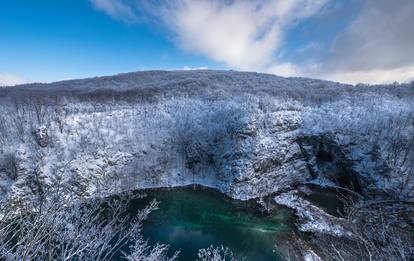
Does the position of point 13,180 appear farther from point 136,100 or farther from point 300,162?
point 300,162

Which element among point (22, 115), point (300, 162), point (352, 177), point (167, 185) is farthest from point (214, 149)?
point (22, 115)

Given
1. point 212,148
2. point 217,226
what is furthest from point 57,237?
point 212,148

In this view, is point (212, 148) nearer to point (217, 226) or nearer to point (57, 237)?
point (217, 226)

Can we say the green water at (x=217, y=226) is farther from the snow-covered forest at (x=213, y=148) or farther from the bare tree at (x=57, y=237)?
the snow-covered forest at (x=213, y=148)

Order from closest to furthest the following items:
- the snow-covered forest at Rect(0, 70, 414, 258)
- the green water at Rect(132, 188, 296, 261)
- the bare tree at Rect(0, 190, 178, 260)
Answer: the bare tree at Rect(0, 190, 178, 260)
the green water at Rect(132, 188, 296, 261)
the snow-covered forest at Rect(0, 70, 414, 258)

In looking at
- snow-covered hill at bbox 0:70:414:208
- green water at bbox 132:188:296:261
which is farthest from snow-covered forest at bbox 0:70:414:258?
green water at bbox 132:188:296:261

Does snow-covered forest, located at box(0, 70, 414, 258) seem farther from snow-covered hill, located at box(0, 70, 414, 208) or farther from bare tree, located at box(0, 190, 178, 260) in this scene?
bare tree, located at box(0, 190, 178, 260)

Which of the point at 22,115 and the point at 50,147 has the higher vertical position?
the point at 22,115
